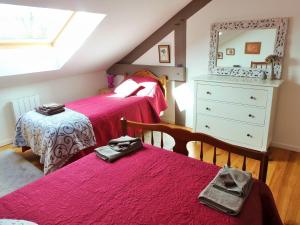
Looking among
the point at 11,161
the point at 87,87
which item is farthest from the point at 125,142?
the point at 87,87

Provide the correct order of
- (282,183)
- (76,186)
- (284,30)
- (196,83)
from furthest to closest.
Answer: (196,83), (284,30), (282,183), (76,186)

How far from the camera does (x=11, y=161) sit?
9.81 feet

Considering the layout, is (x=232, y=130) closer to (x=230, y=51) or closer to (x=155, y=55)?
(x=230, y=51)

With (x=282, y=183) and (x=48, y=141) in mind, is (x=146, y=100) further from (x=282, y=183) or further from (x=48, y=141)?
(x=282, y=183)

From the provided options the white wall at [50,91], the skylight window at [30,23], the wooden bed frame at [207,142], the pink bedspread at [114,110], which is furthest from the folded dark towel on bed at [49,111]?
the wooden bed frame at [207,142]

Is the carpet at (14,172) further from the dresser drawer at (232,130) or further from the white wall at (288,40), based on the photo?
the white wall at (288,40)

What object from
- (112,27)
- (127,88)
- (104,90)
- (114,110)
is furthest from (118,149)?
(104,90)

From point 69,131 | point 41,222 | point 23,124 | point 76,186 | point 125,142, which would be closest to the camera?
point 41,222

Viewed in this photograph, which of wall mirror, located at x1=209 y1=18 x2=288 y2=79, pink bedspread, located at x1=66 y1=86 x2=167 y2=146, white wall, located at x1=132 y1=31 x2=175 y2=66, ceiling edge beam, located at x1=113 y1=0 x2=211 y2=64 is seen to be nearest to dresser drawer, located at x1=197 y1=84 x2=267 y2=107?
wall mirror, located at x1=209 y1=18 x2=288 y2=79

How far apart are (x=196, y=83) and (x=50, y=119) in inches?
72.8

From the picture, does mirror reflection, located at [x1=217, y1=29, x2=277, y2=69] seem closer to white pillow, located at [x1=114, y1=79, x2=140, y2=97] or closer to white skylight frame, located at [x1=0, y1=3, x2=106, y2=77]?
white pillow, located at [x1=114, y1=79, x2=140, y2=97]

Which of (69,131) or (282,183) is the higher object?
(69,131)

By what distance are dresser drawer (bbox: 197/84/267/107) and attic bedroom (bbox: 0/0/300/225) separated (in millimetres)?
13

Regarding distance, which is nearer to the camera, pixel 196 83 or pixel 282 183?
pixel 282 183
